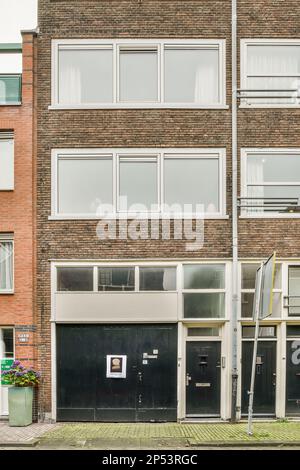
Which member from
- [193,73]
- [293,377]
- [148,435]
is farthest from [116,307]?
[193,73]

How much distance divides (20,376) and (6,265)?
3.16 metres

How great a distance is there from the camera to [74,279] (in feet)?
58.0

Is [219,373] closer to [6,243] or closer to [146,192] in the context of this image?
[146,192]

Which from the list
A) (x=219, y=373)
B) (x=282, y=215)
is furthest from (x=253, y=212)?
(x=219, y=373)

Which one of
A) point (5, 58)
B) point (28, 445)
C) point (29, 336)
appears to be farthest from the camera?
point (5, 58)

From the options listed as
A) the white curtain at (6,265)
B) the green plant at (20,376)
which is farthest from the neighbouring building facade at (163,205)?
the white curtain at (6,265)

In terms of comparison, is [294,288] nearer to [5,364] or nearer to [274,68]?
[274,68]

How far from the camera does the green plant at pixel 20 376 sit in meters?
16.7

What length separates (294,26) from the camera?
18078 mm

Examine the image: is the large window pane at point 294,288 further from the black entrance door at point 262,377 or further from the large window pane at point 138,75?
the large window pane at point 138,75

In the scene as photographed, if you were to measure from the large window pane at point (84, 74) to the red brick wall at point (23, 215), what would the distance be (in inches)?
36.6

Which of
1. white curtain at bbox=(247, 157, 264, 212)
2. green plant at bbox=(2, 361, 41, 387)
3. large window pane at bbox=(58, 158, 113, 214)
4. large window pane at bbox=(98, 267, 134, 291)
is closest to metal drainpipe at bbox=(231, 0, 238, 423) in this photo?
white curtain at bbox=(247, 157, 264, 212)

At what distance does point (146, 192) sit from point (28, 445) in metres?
7.49

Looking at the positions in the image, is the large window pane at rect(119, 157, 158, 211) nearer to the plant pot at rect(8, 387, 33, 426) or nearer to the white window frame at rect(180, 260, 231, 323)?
the white window frame at rect(180, 260, 231, 323)
